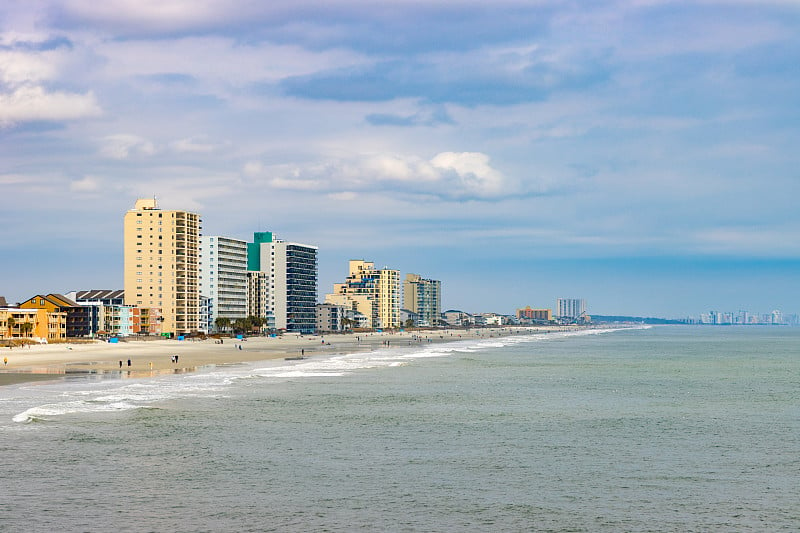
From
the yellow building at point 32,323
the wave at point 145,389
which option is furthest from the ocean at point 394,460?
the yellow building at point 32,323

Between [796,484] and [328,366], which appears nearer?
[796,484]

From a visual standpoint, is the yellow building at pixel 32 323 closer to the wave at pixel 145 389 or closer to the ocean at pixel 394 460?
the wave at pixel 145 389

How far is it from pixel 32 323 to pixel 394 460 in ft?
545

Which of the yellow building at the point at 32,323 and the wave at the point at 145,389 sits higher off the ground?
the yellow building at the point at 32,323

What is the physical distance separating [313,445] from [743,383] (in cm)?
5177

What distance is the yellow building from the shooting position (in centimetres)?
17525

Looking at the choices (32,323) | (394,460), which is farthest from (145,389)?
(32,323)

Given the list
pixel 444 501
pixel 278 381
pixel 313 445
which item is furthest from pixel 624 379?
pixel 444 501

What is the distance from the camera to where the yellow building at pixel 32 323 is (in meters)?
175

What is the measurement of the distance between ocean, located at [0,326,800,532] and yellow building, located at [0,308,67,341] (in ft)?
404

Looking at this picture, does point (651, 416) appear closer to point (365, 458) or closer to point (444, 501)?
point (365, 458)

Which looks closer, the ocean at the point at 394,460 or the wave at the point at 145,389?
the ocean at the point at 394,460

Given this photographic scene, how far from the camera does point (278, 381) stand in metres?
74.4

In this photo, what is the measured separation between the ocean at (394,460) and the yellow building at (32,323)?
123085 mm
